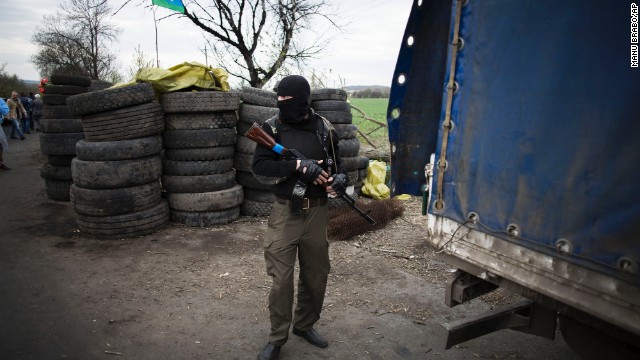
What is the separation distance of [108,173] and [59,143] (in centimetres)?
253

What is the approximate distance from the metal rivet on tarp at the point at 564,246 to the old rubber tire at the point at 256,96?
542 centimetres

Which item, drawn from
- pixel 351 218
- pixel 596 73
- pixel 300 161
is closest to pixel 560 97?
pixel 596 73

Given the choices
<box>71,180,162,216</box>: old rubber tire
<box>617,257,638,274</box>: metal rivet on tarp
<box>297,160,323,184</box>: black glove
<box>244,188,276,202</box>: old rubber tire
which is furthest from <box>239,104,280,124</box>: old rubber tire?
<box>617,257,638,274</box>: metal rivet on tarp

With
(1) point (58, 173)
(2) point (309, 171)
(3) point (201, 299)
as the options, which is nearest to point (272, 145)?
(2) point (309, 171)

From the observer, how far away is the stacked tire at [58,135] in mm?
7184

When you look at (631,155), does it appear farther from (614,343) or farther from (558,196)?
(614,343)

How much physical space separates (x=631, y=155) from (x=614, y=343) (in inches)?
38.0

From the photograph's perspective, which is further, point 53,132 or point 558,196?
point 53,132

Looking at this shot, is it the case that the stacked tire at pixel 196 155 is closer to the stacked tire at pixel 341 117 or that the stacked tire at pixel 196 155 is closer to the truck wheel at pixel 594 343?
the stacked tire at pixel 341 117

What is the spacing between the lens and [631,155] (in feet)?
5.17

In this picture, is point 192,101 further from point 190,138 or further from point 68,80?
point 68,80

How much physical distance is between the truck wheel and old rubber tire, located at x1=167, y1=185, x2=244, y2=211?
199 inches

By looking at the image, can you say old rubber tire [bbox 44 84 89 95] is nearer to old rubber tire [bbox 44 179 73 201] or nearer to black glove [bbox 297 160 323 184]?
old rubber tire [bbox 44 179 73 201]

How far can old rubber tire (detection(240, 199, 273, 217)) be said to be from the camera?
6.74 m
